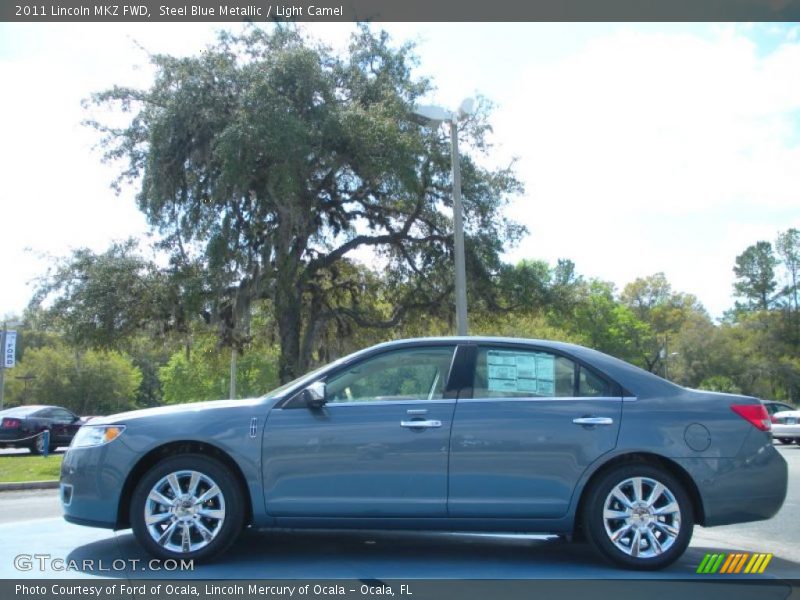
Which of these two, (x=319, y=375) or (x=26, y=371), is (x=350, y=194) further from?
(x=26, y=371)

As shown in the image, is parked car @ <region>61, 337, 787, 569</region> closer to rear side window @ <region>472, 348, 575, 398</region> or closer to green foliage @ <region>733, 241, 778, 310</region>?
rear side window @ <region>472, 348, 575, 398</region>

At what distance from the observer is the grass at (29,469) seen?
48.0 ft

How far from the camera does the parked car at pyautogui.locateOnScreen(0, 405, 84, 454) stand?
72.5 feet

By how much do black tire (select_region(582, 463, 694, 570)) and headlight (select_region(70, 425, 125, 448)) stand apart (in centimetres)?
328

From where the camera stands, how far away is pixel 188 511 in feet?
17.1

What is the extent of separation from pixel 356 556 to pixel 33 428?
64.4ft

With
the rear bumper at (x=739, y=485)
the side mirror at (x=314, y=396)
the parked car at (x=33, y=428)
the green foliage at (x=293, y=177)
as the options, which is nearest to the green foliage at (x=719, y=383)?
the green foliage at (x=293, y=177)

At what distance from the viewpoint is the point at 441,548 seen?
5.98 m

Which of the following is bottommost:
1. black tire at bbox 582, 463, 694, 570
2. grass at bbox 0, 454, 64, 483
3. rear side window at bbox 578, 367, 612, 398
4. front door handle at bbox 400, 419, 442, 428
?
grass at bbox 0, 454, 64, 483

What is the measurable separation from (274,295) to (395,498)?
49.5ft

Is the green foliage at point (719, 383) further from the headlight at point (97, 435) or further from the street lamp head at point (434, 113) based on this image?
the headlight at point (97, 435)

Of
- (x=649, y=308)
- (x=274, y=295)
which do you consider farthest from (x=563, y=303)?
(x=649, y=308)

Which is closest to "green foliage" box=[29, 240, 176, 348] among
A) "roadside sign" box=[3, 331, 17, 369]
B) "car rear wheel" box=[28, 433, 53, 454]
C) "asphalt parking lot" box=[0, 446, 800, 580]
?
"car rear wheel" box=[28, 433, 53, 454]

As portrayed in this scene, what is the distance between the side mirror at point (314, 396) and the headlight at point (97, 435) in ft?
4.21
